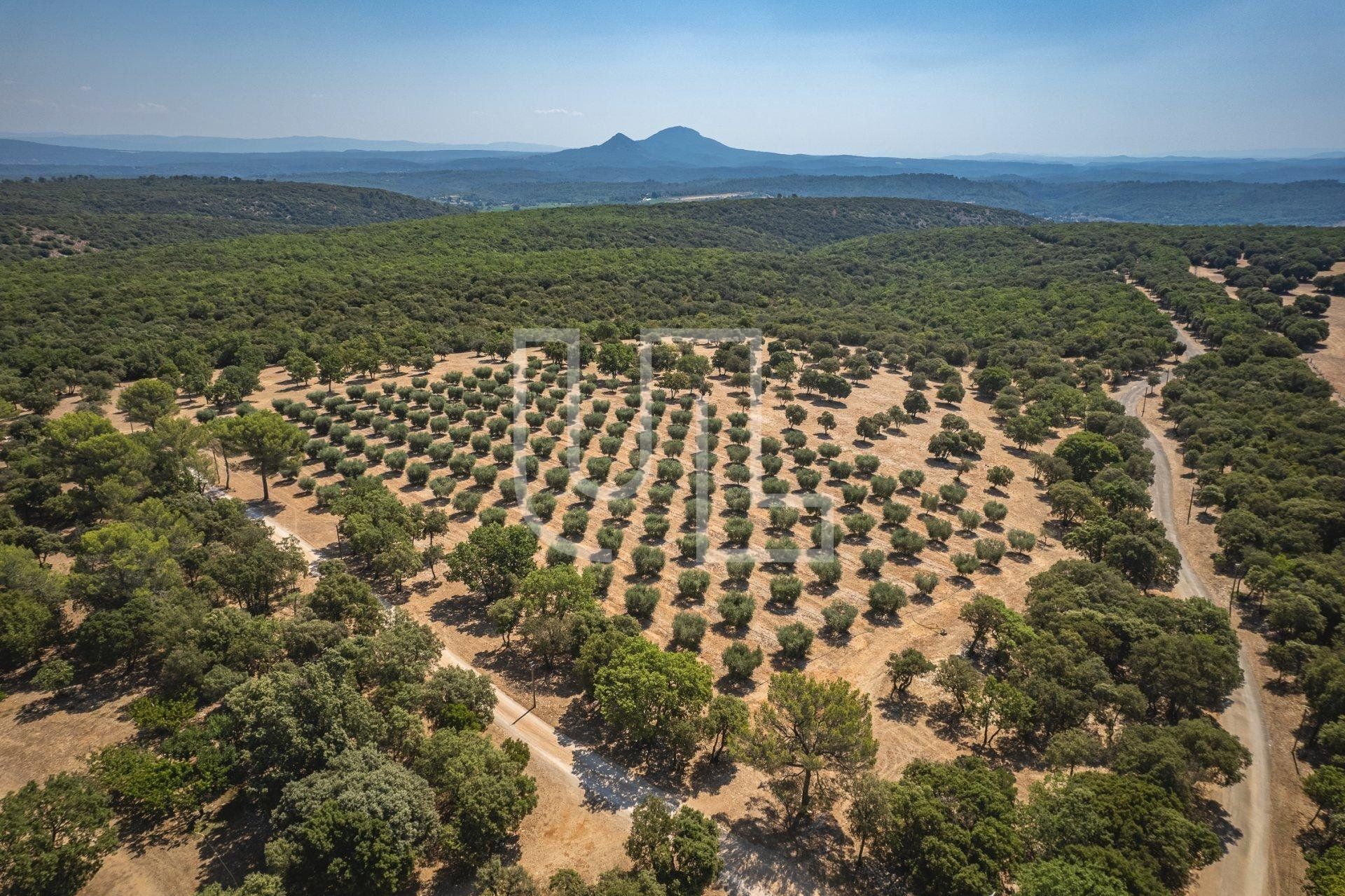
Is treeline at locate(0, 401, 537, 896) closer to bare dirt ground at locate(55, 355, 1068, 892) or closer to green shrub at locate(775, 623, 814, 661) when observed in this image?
bare dirt ground at locate(55, 355, 1068, 892)

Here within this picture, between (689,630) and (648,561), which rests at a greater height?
(648,561)

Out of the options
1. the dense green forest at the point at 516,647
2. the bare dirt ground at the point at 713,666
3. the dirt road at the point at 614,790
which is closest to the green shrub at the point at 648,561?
the bare dirt ground at the point at 713,666

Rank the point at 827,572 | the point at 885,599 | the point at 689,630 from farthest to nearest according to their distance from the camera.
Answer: the point at 827,572 < the point at 885,599 < the point at 689,630

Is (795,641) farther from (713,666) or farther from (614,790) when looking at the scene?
(614,790)

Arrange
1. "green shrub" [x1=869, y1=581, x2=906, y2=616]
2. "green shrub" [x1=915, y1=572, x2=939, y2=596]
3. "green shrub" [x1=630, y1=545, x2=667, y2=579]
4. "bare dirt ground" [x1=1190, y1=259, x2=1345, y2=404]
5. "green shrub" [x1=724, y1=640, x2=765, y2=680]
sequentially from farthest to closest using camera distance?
1. "bare dirt ground" [x1=1190, y1=259, x2=1345, y2=404]
2. "green shrub" [x1=630, y1=545, x2=667, y2=579]
3. "green shrub" [x1=915, y1=572, x2=939, y2=596]
4. "green shrub" [x1=869, y1=581, x2=906, y2=616]
5. "green shrub" [x1=724, y1=640, x2=765, y2=680]

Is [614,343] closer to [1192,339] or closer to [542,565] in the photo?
[542,565]

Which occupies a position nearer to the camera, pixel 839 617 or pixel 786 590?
pixel 839 617

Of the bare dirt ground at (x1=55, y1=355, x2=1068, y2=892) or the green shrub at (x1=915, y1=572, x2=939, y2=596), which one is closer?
the bare dirt ground at (x1=55, y1=355, x2=1068, y2=892)

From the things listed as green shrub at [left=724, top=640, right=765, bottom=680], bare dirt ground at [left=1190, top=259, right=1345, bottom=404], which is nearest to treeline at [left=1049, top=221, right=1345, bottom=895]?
bare dirt ground at [left=1190, top=259, right=1345, bottom=404]

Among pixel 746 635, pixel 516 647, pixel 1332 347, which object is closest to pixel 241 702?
pixel 516 647

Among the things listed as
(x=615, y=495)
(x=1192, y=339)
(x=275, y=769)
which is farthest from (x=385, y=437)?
(x=1192, y=339)

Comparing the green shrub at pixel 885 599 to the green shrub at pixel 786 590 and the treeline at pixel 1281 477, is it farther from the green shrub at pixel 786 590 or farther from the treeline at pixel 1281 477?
the treeline at pixel 1281 477
